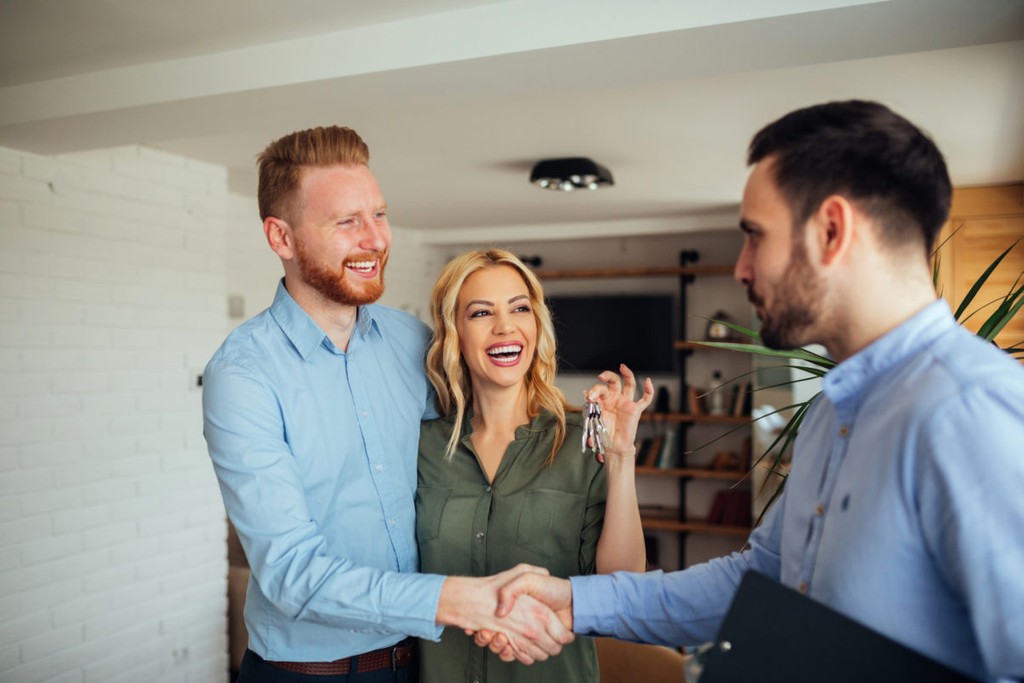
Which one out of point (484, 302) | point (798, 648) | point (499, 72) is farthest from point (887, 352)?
point (499, 72)

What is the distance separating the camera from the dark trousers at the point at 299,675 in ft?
5.53

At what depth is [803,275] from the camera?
40.3 inches

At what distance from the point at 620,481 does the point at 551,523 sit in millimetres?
182

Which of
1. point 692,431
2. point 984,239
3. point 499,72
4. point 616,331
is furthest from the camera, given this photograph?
point 616,331

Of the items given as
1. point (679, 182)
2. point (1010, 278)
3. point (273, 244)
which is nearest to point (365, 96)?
point (273, 244)

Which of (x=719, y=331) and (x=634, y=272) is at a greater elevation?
(x=634, y=272)

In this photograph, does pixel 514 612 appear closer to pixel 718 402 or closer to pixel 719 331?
pixel 719 331

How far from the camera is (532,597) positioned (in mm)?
1539

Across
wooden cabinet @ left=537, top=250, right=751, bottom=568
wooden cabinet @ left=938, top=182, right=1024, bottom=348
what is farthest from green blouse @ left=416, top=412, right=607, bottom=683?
wooden cabinet @ left=537, top=250, right=751, bottom=568

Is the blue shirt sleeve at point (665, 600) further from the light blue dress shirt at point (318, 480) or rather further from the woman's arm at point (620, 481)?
the light blue dress shirt at point (318, 480)

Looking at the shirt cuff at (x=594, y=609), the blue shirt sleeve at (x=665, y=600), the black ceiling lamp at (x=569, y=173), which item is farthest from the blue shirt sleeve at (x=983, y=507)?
the black ceiling lamp at (x=569, y=173)

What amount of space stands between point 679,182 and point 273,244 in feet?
12.9

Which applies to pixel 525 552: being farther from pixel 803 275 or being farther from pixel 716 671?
pixel 803 275

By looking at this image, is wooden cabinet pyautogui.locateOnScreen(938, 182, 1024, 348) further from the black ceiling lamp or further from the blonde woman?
the blonde woman
